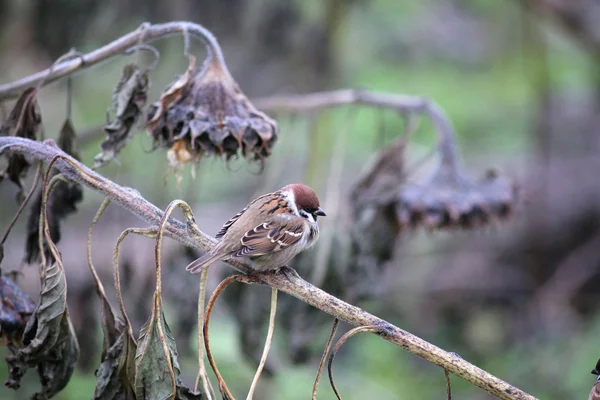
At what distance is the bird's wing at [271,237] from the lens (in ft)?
9.94

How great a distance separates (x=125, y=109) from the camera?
278cm

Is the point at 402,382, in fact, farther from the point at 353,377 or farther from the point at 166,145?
the point at 166,145

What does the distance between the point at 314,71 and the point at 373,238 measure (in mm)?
2102

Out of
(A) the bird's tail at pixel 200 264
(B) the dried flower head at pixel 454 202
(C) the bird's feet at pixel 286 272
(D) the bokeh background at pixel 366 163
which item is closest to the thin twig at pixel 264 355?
(C) the bird's feet at pixel 286 272

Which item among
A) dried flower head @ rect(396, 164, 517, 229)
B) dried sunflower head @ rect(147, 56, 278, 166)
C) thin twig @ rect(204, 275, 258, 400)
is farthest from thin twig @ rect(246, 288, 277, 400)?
dried flower head @ rect(396, 164, 517, 229)

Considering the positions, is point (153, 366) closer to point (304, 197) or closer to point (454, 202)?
point (304, 197)

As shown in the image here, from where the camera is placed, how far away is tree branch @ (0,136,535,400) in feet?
Result: 6.68

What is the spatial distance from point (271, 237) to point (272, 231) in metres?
0.07

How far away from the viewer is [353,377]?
6742 millimetres

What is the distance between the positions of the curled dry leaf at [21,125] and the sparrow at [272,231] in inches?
28.2

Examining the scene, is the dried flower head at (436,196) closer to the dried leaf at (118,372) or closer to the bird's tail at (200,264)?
the bird's tail at (200,264)

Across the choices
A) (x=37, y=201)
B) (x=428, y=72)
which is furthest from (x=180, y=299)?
(x=428, y=72)

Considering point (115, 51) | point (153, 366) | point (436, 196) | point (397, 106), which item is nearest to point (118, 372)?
point (153, 366)

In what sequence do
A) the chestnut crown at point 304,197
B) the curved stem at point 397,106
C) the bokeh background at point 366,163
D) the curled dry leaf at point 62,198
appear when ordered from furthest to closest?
the bokeh background at point 366,163, the curved stem at point 397,106, the chestnut crown at point 304,197, the curled dry leaf at point 62,198
